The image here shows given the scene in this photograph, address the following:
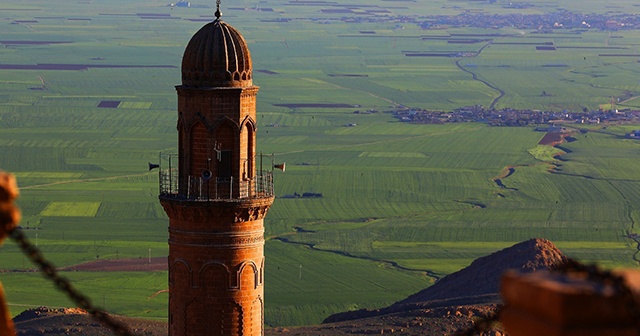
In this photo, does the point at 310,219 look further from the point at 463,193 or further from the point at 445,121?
the point at 445,121

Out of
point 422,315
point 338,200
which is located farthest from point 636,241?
point 422,315

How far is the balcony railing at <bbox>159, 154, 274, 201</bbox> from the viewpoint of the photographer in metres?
26.7

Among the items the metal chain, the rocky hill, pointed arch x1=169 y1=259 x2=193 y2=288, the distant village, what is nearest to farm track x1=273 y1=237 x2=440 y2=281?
the rocky hill

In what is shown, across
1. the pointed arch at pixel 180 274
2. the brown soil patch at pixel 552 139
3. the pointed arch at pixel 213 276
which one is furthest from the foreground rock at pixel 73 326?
the brown soil patch at pixel 552 139

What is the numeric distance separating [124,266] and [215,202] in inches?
2557

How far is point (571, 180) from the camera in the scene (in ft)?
432

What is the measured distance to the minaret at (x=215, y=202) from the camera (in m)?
26.4

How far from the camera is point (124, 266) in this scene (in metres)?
90.5

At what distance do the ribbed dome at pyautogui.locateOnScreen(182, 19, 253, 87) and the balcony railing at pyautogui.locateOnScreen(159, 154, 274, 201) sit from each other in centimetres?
139

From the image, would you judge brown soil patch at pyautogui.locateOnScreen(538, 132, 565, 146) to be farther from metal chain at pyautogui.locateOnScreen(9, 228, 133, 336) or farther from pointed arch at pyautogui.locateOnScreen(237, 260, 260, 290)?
metal chain at pyautogui.locateOnScreen(9, 228, 133, 336)

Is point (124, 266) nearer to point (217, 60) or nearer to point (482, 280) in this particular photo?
point (482, 280)

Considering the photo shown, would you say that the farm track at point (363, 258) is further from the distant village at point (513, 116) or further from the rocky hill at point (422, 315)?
the distant village at point (513, 116)

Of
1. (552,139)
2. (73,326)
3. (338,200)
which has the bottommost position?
(338,200)

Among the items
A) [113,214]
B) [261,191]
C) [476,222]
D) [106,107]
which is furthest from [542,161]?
[261,191]
